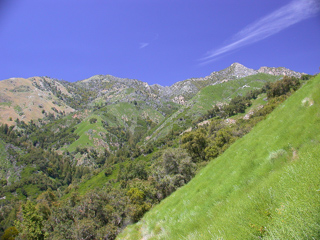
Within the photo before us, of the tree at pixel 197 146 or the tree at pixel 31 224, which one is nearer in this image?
the tree at pixel 31 224

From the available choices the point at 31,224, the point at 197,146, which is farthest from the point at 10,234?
the point at 197,146

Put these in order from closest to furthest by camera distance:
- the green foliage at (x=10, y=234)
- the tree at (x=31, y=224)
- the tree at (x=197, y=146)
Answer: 1. the tree at (x=31, y=224)
2. the tree at (x=197, y=146)
3. the green foliage at (x=10, y=234)

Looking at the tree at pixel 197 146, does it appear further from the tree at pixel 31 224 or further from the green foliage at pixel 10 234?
the green foliage at pixel 10 234

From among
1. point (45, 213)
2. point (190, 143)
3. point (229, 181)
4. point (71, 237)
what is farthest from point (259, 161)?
point (45, 213)

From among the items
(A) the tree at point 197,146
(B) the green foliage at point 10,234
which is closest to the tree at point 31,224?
(B) the green foliage at point 10,234

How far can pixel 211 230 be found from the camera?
14.0ft

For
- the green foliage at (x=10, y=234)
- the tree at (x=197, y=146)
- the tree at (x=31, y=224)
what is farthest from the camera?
the green foliage at (x=10, y=234)

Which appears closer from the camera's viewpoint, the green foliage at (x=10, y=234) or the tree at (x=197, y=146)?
the tree at (x=197, y=146)

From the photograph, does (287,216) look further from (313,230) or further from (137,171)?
(137,171)

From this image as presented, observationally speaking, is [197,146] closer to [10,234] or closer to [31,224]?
[31,224]

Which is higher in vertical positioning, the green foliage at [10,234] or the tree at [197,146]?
the tree at [197,146]

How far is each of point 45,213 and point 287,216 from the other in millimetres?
85910

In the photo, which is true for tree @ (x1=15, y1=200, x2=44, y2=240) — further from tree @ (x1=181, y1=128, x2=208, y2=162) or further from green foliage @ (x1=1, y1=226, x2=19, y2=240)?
tree @ (x1=181, y1=128, x2=208, y2=162)

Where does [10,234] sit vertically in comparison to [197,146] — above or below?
below
